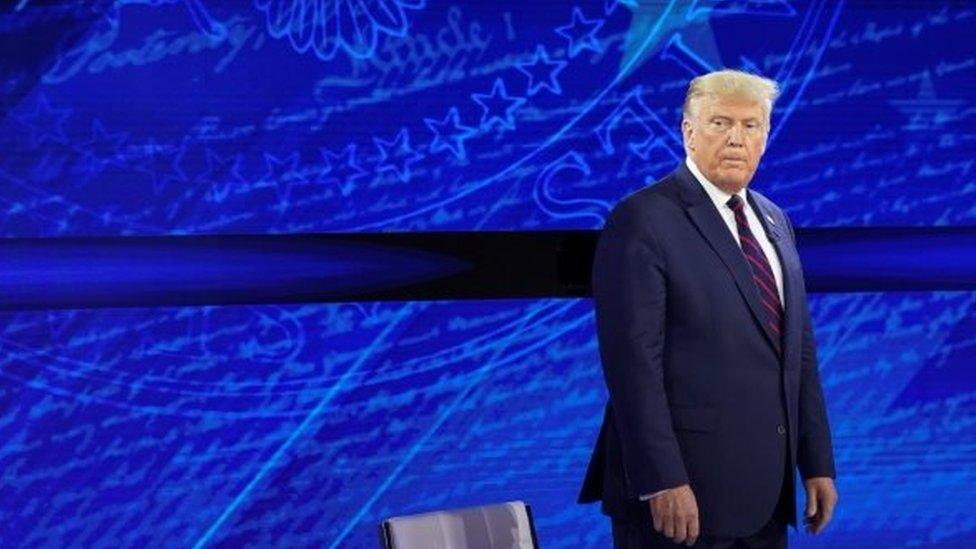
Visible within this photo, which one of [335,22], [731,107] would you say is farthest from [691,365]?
[335,22]

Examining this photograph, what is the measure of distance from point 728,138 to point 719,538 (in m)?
0.73

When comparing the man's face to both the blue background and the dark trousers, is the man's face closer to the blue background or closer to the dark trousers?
the dark trousers

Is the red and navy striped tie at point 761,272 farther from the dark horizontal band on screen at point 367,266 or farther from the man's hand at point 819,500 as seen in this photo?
the dark horizontal band on screen at point 367,266

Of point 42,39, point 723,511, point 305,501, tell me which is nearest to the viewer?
point 723,511

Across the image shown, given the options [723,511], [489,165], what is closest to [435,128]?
[489,165]

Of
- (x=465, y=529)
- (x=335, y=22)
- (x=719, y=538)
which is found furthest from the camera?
(x=335, y=22)

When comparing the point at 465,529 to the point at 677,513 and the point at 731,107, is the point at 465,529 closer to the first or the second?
the point at 677,513

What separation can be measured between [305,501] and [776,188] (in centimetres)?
152

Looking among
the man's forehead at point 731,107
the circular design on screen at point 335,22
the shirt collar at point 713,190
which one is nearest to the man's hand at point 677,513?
the shirt collar at point 713,190

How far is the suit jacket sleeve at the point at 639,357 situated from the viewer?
2.76m

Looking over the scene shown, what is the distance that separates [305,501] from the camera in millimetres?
4035

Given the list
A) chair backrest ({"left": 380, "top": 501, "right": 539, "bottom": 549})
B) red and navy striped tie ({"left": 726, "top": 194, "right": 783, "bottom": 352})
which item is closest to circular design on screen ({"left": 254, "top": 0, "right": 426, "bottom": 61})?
red and navy striped tie ({"left": 726, "top": 194, "right": 783, "bottom": 352})

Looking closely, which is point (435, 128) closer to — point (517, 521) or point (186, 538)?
point (186, 538)

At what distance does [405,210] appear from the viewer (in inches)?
160
